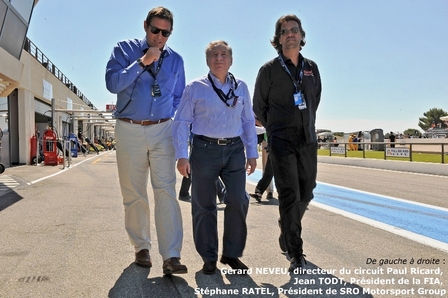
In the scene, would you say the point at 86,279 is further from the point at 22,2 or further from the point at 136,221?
the point at 22,2

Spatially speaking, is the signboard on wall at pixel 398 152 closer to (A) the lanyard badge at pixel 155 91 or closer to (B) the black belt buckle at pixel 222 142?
(B) the black belt buckle at pixel 222 142

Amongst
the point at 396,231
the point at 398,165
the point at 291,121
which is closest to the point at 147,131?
the point at 291,121

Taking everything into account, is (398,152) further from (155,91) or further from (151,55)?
(151,55)

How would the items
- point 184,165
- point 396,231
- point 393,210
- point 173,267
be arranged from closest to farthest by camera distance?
1. point 173,267
2. point 184,165
3. point 396,231
4. point 393,210

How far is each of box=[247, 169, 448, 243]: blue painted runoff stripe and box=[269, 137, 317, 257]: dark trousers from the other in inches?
75.8

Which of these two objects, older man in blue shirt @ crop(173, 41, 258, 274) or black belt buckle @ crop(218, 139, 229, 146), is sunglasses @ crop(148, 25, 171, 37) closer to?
older man in blue shirt @ crop(173, 41, 258, 274)

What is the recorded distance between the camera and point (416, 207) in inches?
311

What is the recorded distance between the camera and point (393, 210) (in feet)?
24.7

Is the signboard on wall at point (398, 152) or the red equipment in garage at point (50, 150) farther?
the red equipment in garage at point (50, 150)

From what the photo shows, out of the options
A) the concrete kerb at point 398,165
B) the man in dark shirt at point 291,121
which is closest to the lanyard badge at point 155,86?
the man in dark shirt at point 291,121

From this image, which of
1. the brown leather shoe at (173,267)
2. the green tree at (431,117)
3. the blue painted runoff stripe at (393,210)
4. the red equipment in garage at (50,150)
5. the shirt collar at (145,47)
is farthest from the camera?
the green tree at (431,117)

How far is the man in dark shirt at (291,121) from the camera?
13.7 ft

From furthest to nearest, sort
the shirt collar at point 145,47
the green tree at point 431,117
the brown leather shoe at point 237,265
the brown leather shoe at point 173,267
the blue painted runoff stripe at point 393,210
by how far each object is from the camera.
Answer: the green tree at point 431,117, the blue painted runoff stripe at point 393,210, the shirt collar at point 145,47, the brown leather shoe at point 237,265, the brown leather shoe at point 173,267

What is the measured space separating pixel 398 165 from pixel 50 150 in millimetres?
15187
